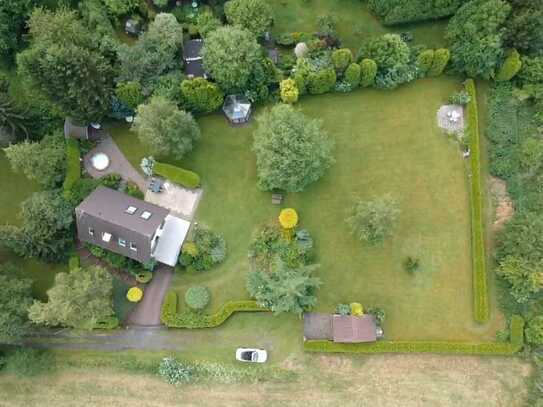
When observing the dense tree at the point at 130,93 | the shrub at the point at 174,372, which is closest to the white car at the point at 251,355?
the shrub at the point at 174,372

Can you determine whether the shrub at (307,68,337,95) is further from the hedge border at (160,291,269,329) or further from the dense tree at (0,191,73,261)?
the dense tree at (0,191,73,261)

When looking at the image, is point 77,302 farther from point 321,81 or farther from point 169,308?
point 321,81

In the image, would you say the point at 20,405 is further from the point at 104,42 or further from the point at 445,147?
the point at 445,147

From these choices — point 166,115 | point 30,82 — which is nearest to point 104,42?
point 30,82

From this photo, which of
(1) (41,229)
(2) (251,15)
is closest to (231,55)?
(2) (251,15)

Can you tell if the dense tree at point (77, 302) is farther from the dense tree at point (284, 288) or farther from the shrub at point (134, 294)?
the dense tree at point (284, 288)
